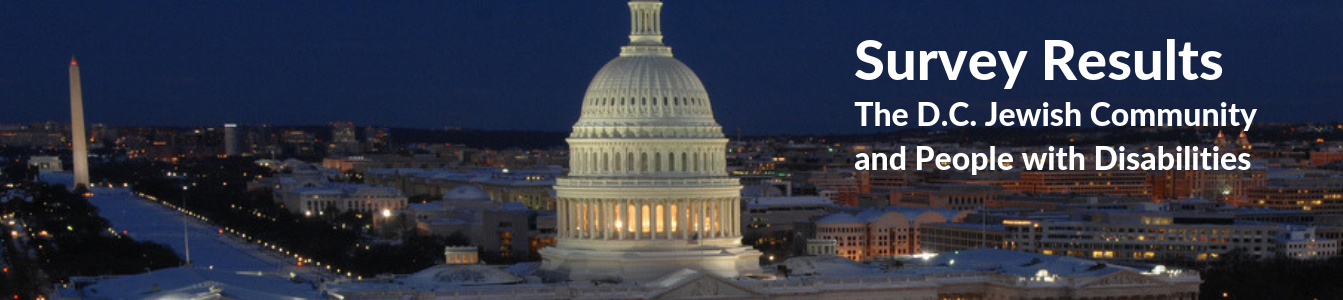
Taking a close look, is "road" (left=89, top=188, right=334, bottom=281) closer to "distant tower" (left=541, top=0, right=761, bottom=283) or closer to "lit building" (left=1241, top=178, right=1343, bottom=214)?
"distant tower" (left=541, top=0, right=761, bottom=283)

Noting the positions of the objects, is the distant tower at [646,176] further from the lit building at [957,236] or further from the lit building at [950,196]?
the lit building at [950,196]

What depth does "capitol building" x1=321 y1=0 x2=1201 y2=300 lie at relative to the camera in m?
70.1

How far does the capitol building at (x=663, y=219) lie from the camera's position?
7006cm

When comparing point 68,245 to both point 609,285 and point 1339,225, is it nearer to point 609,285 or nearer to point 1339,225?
point 609,285

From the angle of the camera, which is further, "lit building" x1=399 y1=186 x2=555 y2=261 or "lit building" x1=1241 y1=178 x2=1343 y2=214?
"lit building" x1=1241 y1=178 x2=1343 y2=214

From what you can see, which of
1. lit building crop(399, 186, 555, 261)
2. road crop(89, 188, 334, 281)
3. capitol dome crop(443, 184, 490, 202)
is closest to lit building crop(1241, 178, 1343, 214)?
capitol dome crop(443, 184, 490, 202)

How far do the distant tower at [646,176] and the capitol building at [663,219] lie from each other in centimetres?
4

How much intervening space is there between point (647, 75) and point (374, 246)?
40.5 metres

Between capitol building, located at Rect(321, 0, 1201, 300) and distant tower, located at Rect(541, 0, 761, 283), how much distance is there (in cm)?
4

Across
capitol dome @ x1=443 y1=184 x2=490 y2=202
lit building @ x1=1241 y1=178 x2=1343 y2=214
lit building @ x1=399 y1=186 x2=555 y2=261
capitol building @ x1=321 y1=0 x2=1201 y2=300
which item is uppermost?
capitol building @ x1=321 y1=0 x2=1201 y2=300

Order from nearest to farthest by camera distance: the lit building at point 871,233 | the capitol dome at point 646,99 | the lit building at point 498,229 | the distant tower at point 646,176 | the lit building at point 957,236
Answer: the distant tower at point 646,176
the capitol dome at point 646,99
the lit building at point 498,229
the lit building at point 957,236
the lit building at point 871,233

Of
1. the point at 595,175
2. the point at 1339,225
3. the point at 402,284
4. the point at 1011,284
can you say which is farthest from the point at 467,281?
the point at 1339,225

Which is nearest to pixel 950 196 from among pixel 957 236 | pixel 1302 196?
pixel 1302 196

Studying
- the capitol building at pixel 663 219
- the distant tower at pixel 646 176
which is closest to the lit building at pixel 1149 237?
the capitol building at pixel 663 219
